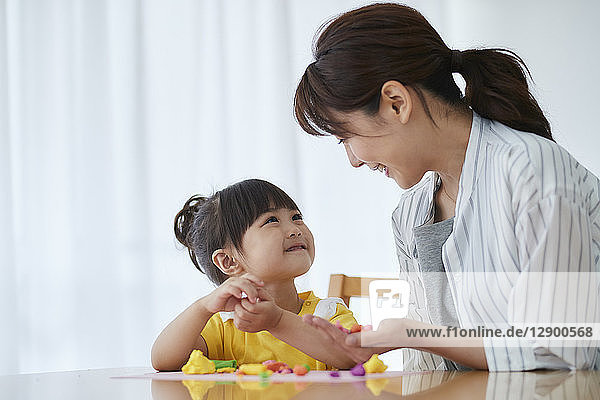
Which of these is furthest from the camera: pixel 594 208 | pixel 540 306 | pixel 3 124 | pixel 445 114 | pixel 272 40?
pixel 272 40

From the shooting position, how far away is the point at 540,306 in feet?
2.88

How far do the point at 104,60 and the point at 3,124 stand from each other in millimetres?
422

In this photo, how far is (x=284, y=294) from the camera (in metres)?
1.44

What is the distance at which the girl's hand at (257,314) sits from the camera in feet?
3.64

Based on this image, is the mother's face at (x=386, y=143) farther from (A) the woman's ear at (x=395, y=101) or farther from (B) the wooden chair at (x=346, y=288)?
(B) the wooden chair at (x=346, y=288)

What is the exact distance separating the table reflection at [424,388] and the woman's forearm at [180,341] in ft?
0.96

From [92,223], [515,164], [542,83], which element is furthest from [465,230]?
[542,83]

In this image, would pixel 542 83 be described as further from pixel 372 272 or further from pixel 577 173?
pixel 577 173

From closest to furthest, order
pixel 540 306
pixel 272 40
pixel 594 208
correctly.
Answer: pixel 540 306 < pixel 594 208 < pixel 272 40

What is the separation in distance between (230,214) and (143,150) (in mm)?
1242

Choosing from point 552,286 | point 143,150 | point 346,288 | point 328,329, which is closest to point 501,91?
point 552,286

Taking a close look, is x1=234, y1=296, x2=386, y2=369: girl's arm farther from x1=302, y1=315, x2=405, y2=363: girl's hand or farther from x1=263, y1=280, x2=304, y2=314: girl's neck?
x1=263, y1=280, x2=304, y2=314: girl's neck

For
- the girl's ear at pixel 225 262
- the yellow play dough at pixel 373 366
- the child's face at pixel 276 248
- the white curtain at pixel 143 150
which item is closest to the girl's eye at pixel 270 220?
the child's face at pixel 276 248

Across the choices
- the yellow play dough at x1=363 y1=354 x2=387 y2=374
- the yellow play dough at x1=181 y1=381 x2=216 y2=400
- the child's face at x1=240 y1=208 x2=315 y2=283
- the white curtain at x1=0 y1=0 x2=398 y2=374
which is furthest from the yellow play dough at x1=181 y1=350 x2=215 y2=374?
the white curtain at x1=0 y1=0 x2=398 y2=374
